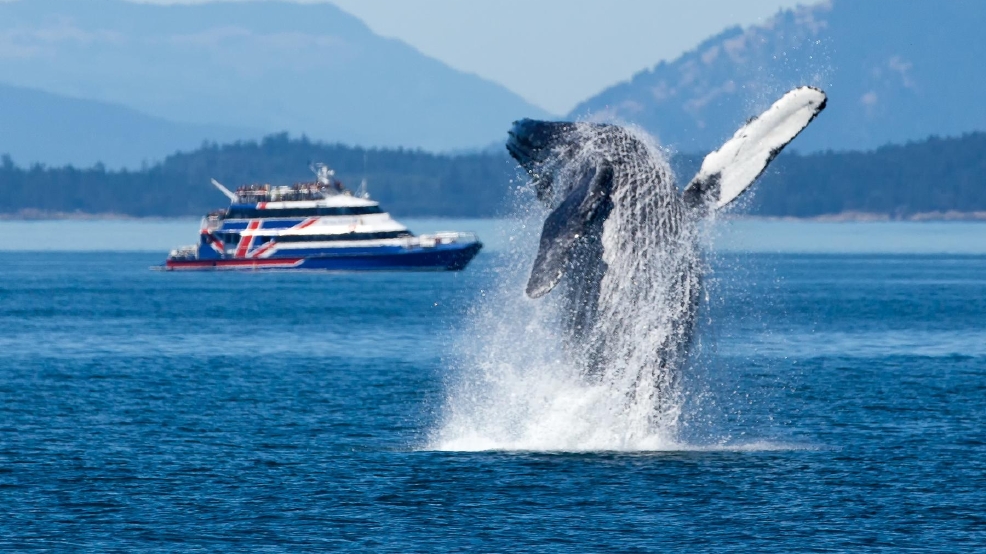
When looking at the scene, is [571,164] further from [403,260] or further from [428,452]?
[403,260]

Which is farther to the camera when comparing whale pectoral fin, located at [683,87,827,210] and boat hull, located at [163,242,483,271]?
boat hull, located at [163,242,483,271]

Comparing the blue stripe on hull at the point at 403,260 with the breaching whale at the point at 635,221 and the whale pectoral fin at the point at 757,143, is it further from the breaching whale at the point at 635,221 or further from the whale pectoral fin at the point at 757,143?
the whale pectoral fin at the point at 757,143

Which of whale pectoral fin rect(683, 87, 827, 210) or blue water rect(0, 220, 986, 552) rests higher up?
whale pectoral fin rect(683, 87, 827, 210)

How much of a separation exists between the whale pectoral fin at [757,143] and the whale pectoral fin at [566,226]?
1.39 m

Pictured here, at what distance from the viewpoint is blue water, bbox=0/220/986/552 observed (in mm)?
18672

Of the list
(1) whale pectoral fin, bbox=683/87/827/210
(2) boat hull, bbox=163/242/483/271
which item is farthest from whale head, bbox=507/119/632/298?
(2) boat hull, bbox=163/242/483/271

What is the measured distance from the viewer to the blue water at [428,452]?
1867cm

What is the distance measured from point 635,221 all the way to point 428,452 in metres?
5.75

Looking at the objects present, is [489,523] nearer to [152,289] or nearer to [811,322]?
[811,322]

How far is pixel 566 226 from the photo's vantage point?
1769 cm

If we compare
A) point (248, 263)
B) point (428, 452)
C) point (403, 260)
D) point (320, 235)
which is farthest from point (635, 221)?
point (248, 263)

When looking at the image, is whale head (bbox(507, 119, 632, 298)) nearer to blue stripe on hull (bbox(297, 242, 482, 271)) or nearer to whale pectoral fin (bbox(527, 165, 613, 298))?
whale pectoral fin (bbox(527, 165, 613, 298))

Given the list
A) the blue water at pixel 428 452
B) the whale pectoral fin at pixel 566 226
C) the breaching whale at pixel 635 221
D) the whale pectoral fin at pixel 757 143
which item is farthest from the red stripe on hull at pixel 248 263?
the whale pectoral fin at pixel 566 226

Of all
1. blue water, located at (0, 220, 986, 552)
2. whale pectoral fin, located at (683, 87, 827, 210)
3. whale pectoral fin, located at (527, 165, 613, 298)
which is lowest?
blue water, located at (0, 220, 986, 552)
